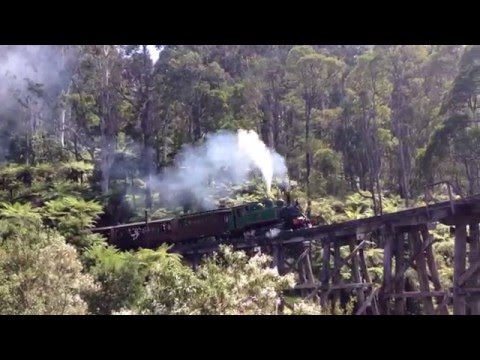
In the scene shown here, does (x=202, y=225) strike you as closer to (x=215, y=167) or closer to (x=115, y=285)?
(x=115, y=285)

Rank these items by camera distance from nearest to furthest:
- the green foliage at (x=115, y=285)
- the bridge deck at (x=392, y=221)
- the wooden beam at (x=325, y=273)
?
the green foliage at (x=115, y=285), the bridge deck at (x=392, y=221), the wooden beam at (x=325, y=273)

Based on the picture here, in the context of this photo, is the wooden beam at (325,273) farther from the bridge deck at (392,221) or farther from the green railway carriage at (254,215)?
the green railway carriage at (254,215)

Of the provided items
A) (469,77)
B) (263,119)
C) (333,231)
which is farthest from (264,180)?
(333,231)

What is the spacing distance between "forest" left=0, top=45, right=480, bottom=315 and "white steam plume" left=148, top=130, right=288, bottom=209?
0.21 feet

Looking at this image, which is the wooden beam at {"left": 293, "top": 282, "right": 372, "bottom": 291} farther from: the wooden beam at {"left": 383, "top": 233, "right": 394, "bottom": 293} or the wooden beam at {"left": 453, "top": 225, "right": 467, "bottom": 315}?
the wooden beam at {"left": 453, "top": 225, "right": 467, "bottom": 315}

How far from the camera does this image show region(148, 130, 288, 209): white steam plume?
23953 mm

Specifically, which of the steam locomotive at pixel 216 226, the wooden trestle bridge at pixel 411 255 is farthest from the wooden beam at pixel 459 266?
the steam locomotive at pixel 216 226

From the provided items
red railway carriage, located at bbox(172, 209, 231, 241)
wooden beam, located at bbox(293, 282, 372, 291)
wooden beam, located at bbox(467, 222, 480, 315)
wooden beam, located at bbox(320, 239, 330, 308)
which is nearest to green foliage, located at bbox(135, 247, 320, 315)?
wooden beam, located at bbox(467, 222, 480, 315)

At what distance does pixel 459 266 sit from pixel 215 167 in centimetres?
1565

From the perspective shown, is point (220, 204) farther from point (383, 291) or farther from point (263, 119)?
point (383, 291)

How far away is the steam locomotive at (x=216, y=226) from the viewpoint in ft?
51.1

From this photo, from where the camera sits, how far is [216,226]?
16.8 meters

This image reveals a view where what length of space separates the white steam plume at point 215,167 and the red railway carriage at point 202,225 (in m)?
6.04

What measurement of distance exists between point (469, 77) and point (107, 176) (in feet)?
49.4
